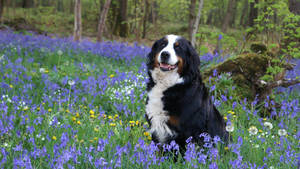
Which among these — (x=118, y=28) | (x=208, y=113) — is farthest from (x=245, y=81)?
(x=118, y=28)

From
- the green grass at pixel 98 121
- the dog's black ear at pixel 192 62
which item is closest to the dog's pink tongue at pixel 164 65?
the dog's black ear at pixel 192 62

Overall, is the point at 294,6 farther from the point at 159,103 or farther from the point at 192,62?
the point at 159,103

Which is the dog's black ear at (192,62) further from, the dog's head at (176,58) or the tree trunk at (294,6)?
the tree trunk at (294,6)

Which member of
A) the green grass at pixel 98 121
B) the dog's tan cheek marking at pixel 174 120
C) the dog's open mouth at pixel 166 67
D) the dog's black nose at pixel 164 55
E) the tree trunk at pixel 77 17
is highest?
the tree trunk at pixel 77 17

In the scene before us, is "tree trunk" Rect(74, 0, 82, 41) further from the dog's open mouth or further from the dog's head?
the dog's open mouth

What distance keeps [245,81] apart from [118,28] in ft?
41.6

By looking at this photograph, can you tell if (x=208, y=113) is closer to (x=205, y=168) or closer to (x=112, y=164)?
(x=205, y=168)

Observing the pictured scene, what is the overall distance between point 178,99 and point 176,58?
1.42 feet

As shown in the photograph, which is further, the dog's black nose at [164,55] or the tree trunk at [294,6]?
the tree trunk at [294,6]

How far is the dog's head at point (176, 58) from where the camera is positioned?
300cm

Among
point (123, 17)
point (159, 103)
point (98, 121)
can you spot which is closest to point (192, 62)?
point (159, 103)

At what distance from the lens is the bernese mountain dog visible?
9.52 ft

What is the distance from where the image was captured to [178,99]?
2977mm

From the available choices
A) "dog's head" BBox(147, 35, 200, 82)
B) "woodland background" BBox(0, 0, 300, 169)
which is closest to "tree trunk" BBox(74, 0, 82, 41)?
"woodland background" BBox(0, 0, 300, 169)
